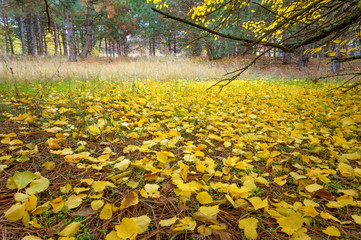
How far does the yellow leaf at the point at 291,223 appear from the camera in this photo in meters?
0.75

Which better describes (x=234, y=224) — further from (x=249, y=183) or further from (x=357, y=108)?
(x=357, y=108)

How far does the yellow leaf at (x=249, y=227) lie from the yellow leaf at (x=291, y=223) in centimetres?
12

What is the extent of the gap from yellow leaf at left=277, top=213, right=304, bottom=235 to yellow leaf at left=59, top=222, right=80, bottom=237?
865 millimetres

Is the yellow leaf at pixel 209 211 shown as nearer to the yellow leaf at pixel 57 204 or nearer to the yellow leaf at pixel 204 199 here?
the yellow leaf at pixel 204 199

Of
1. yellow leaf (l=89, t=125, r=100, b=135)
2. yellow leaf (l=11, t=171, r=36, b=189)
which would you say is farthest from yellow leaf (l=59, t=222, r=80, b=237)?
yellow leaf (l=89, t=125, r=100, b=135)

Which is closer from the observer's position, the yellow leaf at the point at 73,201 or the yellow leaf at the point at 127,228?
the yellow leaf at the point at 127,228

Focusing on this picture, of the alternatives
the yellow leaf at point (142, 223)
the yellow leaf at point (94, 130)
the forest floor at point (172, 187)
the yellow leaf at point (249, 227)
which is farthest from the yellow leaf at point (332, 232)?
the yellow leaf at point (94, 130)

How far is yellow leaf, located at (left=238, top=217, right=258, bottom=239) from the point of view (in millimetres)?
732

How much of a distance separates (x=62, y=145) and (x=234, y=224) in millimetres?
1419

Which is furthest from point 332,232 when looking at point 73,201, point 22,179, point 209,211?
point 22,179

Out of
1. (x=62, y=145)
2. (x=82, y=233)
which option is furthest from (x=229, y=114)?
(x=82, y=233)

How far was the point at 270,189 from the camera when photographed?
43.9 inches

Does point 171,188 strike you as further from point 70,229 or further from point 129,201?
point 70,229

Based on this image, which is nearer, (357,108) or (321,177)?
(321,177)
